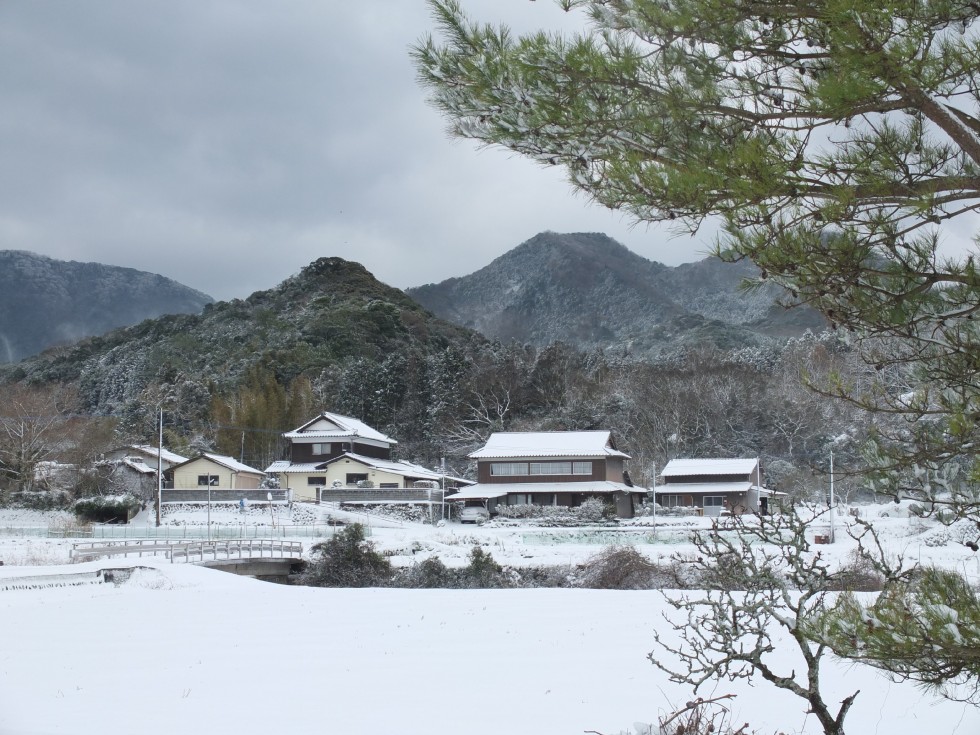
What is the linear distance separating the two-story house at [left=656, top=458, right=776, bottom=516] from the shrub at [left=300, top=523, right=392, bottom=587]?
86.7ft

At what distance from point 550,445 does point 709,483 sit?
32.6 ft

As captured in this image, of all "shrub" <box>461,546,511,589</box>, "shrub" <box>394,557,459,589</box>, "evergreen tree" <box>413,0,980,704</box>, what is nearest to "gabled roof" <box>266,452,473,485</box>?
"shrub" <box>394,557,459,589</box>

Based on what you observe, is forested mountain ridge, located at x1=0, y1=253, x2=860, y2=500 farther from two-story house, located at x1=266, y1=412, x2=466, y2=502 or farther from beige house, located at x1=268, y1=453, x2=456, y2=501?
beige house, located at x1=268, y1=453, x2=456, y2=501

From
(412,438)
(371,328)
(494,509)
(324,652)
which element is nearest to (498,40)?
(324,652)

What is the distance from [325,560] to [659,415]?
3817 centimetres

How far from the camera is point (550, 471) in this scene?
51469 mm

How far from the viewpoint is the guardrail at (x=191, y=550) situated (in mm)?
28484

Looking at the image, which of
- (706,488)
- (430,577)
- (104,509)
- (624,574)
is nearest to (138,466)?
(104,509)

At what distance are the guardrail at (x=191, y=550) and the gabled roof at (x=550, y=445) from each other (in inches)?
Result: 796

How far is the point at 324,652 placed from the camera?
48.0ft

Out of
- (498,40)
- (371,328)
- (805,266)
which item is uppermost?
(371,328)

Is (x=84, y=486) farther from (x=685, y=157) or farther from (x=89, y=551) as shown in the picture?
(x=685, y=157)

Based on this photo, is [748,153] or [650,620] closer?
[748,153]

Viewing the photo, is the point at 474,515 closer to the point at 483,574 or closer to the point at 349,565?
the point at 349,565
